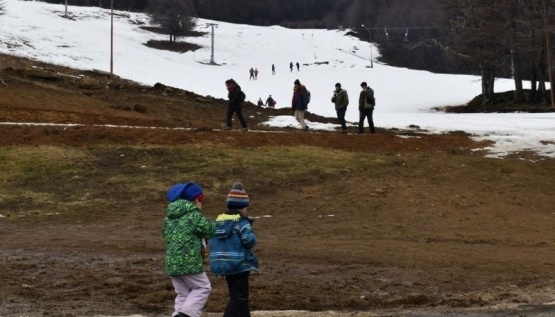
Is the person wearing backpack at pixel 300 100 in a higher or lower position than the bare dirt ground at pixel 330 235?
higher

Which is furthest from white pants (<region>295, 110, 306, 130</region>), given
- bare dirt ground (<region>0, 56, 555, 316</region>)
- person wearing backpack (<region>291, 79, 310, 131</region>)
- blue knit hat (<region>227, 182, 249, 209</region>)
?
blue knit hat (<region>227, 182, 249, 209</region>)

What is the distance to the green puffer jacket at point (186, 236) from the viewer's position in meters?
7.13

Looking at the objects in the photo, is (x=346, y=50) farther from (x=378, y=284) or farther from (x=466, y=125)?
(x=378, y=284)

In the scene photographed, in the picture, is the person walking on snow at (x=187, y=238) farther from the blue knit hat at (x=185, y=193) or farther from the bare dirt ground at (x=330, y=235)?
the bare dirt ground at (x=330, y=235)

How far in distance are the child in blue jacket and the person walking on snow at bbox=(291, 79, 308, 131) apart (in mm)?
17172

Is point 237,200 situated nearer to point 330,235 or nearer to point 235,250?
point 235,250

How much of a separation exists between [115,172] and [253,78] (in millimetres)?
63613

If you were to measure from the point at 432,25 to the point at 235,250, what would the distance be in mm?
109922

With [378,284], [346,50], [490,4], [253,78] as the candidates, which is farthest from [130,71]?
[378,284]

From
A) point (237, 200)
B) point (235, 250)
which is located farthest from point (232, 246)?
point (237, 200)

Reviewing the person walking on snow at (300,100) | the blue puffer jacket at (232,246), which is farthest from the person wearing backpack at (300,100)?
the blue puffer jacket at (232,246)

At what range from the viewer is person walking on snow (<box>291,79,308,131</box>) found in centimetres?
2442

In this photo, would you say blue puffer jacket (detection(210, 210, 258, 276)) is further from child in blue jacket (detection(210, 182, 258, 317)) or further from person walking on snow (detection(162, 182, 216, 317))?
person walking on snow (detection(162, 182, 216, 317))

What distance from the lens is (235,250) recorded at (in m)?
7.28
